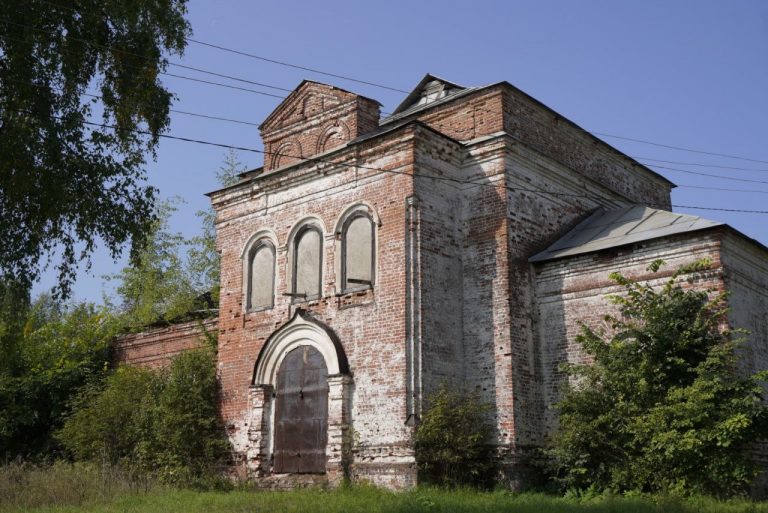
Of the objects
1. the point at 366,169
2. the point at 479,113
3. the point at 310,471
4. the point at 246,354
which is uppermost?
the point at 479,113

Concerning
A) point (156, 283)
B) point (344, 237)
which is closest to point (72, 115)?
point (344, 237)

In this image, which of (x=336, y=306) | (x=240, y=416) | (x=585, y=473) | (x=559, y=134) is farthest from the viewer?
(x=559, y=134)

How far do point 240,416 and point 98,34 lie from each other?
7.82 metres

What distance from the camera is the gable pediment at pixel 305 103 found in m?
16.4

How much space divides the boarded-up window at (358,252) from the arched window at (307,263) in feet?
2.29

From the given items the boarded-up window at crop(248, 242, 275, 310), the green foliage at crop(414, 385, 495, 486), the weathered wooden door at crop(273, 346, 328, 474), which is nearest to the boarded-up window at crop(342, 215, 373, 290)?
the weathered wooden door at crop(273, 346, 328, 474)

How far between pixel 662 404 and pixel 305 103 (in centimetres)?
939

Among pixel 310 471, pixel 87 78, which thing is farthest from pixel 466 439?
pixel 87 78

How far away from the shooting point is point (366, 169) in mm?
15008

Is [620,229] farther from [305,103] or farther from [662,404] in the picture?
[305,103]

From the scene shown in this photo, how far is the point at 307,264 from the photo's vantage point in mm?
15742

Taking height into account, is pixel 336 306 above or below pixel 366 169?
below

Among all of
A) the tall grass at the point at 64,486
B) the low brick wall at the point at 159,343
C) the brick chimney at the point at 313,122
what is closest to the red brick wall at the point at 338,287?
the brick chimney at the point at 313,122

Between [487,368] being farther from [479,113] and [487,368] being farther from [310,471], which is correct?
[479,113]
